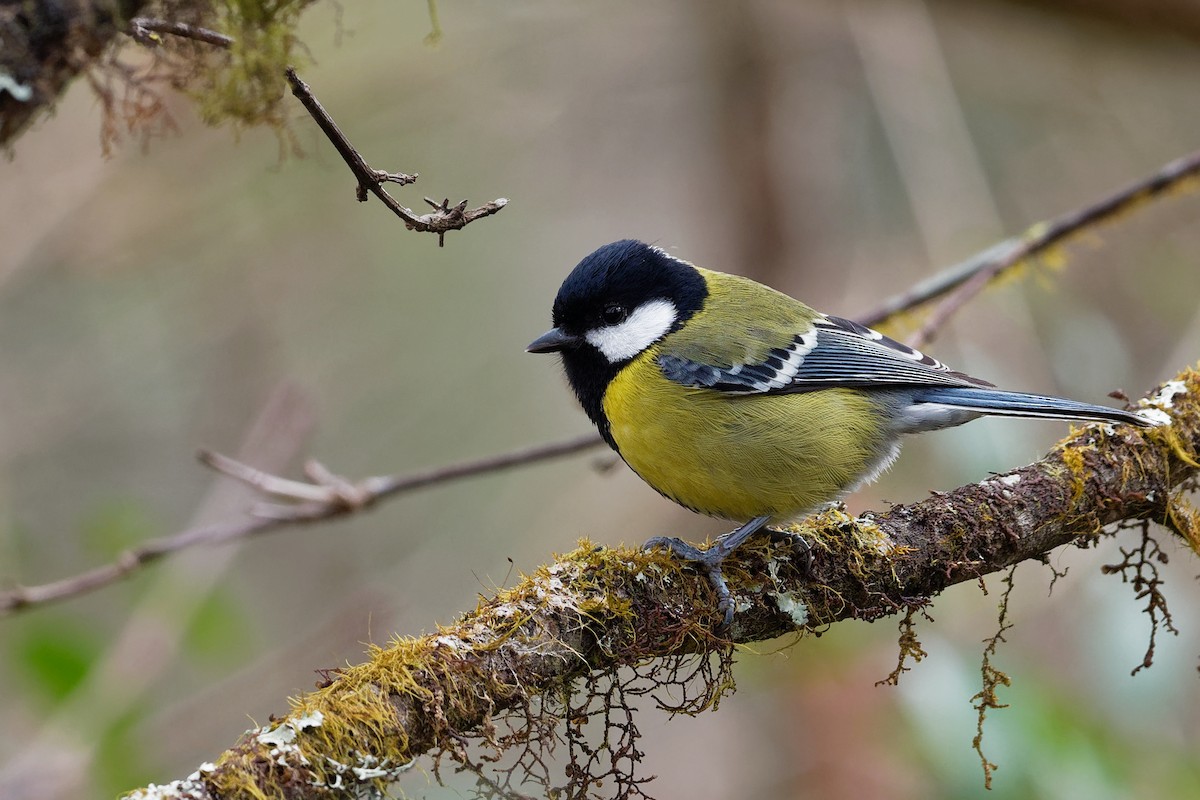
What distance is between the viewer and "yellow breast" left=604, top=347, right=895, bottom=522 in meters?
2.67

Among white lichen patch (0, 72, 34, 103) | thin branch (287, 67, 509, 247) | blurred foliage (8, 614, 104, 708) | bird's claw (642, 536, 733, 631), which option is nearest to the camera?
white lichen patch (0, 72, 34, 103)

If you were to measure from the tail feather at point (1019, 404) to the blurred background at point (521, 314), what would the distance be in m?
0.48

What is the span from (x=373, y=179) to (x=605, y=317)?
154 cm

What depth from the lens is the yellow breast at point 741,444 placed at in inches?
105

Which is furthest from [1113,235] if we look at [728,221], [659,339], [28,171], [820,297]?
[28,171]

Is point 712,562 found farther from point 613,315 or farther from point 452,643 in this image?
A: point 613,315

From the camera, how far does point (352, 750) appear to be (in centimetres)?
172

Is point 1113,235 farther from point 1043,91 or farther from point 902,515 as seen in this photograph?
point 902,515

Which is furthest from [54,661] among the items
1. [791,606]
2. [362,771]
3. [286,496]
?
[791,606]

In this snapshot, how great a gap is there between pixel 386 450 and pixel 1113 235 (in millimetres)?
3991

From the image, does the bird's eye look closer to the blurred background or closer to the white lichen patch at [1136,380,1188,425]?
the blurred background

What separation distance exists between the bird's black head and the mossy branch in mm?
789

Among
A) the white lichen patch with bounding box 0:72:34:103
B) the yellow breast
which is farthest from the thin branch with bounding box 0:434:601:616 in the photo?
the white lichen patch with bounding box 0:72:34:103

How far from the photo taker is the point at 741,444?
8.94 feet
